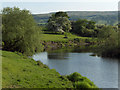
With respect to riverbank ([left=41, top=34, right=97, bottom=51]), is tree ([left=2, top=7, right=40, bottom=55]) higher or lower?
higher

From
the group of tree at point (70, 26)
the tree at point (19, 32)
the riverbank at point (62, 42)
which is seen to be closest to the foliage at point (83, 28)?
the group of tree at point (70, 26)

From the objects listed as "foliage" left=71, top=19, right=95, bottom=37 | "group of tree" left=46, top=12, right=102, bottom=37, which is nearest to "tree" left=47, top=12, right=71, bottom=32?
"group of tree" left=46, top=12, right=102, bottom=37

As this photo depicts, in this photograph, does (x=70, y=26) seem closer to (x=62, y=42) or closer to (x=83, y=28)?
(x=83, y=28)

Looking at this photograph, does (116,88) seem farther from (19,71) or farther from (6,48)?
(6,48)

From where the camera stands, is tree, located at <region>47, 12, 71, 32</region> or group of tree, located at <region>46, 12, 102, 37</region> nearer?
tree, located at <region>47, 12, 71, 32</region>

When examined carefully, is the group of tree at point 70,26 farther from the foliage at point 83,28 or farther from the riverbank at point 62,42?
the riverbank at point 62,42

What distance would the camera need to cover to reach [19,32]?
139ft

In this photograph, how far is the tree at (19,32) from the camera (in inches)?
1676

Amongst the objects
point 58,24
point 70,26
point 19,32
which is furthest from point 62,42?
point 19,32

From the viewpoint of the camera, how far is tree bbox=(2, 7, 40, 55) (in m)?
42.6

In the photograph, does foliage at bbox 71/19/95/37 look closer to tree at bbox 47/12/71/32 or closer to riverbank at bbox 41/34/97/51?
tree at bbox 47/12/71/32

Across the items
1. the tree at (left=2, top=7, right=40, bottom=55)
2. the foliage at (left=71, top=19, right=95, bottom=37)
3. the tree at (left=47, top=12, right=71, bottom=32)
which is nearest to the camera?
the tree at (left=2, top=7, right=40, bottom=55)

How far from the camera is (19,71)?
24.7 meters

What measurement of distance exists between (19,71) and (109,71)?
20.7 metres
